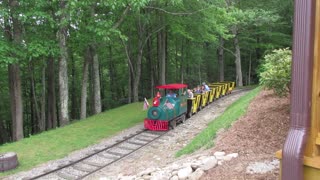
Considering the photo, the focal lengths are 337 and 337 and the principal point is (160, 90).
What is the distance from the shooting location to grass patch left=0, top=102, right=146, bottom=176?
12.8 metres

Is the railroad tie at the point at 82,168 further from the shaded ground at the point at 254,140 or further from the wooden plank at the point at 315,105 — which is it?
the wooden plank at the point at 315,105

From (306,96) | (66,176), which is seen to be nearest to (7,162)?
(66,176)

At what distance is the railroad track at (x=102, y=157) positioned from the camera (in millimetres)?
11070

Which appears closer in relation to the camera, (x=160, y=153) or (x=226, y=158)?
(x=226, y=158)

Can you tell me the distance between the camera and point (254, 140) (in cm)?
922

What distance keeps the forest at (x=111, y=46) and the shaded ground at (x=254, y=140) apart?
8.02m

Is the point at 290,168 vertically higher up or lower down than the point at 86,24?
lower down

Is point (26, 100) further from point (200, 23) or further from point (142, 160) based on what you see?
point (142, 160)

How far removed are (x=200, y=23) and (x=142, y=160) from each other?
49.2 ft

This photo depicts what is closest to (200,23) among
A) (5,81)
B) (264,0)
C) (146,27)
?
(146,27)

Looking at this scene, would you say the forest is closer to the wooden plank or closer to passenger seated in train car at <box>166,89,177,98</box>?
passenger seated in train car at <box>166,89,177,98</box>

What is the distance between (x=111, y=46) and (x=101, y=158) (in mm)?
24483

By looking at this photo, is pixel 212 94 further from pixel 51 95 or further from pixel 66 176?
pixel 66 176

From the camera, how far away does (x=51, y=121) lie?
29.5 metres
